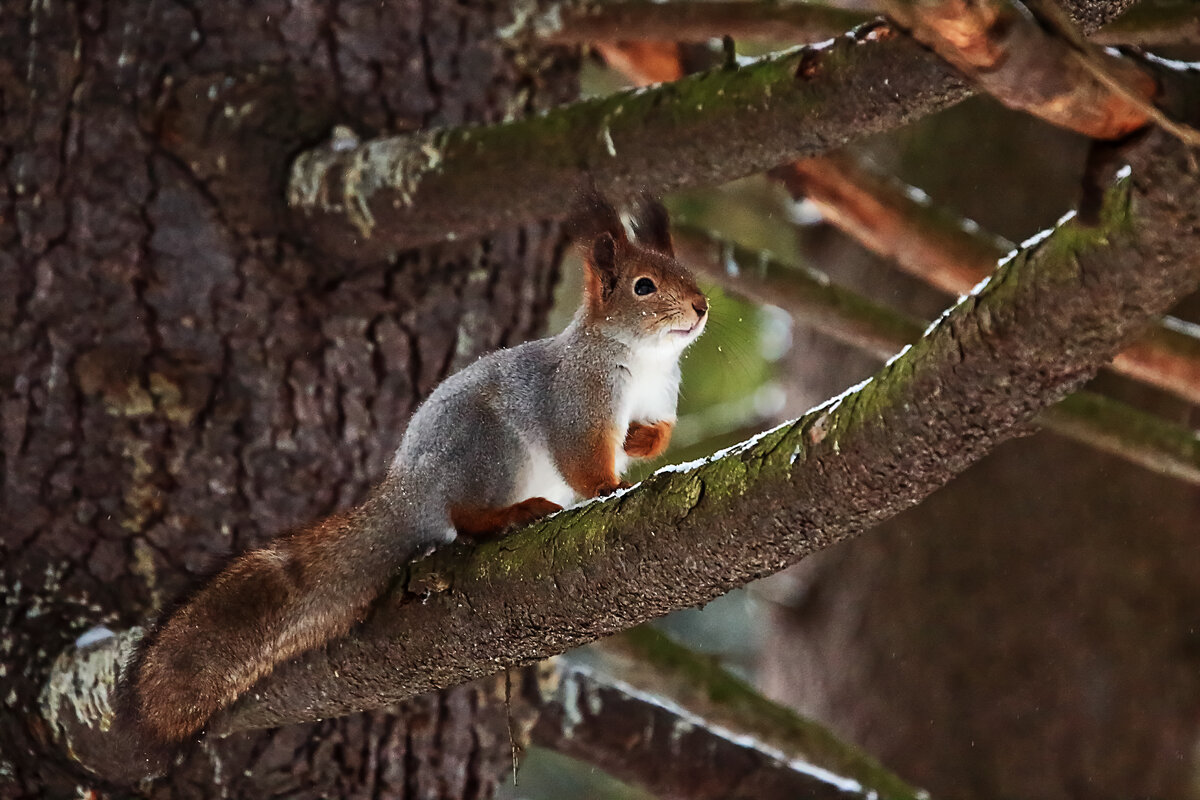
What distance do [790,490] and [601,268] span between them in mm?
741

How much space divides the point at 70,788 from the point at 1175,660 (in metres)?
2.33

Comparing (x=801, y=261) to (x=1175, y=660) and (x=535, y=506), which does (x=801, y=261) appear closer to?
(x=1175, y=660)

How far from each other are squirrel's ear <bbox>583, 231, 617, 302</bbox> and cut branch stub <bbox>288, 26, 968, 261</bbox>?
6 centimetres

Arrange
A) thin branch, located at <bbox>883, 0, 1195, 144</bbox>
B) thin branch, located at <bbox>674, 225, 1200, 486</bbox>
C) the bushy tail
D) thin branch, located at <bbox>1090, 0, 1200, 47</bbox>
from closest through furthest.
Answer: thin branch, located at <bbox>883, 0, 1195, 144</bbox>
the bushy tail
thin branch, located at <bbox>1090, 0, 1200, 47</bbox>
thin branch, located at <bbox>674, 225, 1200, 486</bbox>

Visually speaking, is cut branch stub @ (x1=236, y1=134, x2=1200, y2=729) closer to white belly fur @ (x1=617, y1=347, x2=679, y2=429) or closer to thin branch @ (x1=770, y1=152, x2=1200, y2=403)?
white belly fur @ (x1=617, y1=347, x2=679, y2=429)

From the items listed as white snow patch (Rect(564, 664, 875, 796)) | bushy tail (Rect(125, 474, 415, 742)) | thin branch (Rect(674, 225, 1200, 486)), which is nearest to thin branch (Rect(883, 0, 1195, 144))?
bushy tail (Rect(125, 474, 415, 742))

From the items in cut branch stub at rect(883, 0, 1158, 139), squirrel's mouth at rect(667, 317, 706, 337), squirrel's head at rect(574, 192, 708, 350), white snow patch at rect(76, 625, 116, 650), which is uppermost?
cut branch stub at rect(883, 0, 1158, 139)

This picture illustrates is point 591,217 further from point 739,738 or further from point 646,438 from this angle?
point 739,738

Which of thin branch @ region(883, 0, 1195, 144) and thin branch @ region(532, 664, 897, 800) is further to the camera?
thin branch @ region(532, 664, 897, 800)

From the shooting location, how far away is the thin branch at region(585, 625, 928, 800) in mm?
2111

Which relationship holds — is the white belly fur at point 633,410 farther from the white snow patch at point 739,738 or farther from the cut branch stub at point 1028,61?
the cut branch stub at point 1028,61

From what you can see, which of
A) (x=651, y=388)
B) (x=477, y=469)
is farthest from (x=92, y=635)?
(x=651, y=388)

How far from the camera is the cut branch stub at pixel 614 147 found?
1.37 m

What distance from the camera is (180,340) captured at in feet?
6.27
